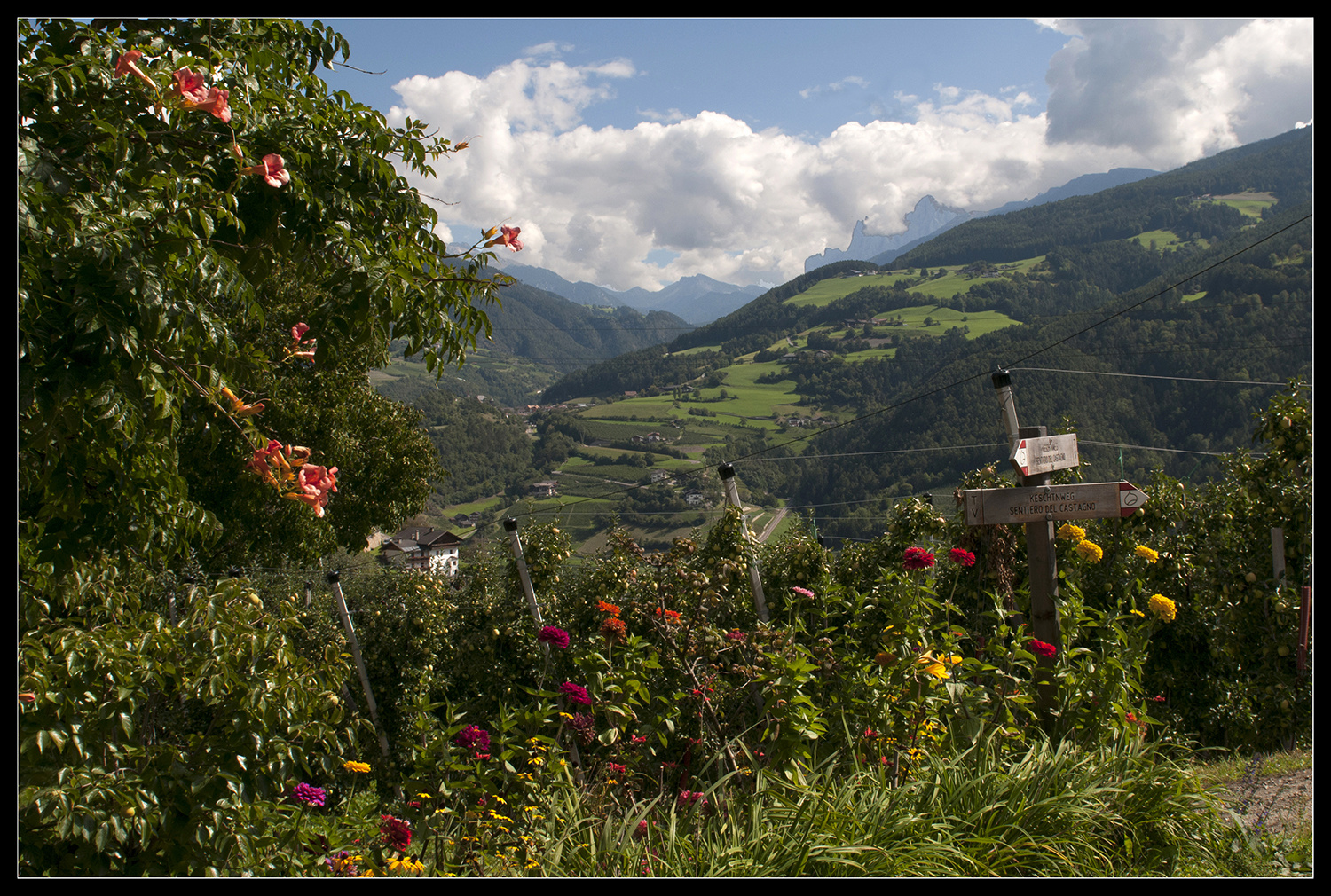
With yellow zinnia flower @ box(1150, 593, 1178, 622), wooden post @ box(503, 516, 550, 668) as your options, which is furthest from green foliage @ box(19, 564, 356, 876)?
yellow zinnia flower @ box(1150, 593, 1178, 622)

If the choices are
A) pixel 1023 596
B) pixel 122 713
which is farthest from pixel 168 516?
pixel 1023 596

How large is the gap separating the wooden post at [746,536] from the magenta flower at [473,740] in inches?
83.6

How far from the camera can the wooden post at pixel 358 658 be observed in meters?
5.61

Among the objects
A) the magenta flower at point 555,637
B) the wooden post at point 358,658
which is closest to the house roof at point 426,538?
the wooden post at point 358,658

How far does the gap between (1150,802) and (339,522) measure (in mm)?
8806

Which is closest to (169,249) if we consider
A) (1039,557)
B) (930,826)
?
(930,826)

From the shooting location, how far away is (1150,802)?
2.47m

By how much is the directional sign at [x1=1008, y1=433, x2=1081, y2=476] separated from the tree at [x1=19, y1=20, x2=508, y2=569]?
8.81 ft

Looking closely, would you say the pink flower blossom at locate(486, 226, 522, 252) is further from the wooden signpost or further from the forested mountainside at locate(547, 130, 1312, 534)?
the forested mountainside at locate(547, 130, 1312, 534)

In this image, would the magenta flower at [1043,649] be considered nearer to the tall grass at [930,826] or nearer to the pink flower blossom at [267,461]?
the tall grass at [930,826]

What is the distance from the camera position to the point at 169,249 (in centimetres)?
142

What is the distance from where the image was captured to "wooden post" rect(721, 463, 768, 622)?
4395mm

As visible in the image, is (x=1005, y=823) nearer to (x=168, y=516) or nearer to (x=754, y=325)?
(x=168, y=516)

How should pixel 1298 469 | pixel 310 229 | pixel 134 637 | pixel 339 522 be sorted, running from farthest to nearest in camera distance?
pixel 339 522 < pixel 1298 469 < pixel 134 637 < pixel 310 229
